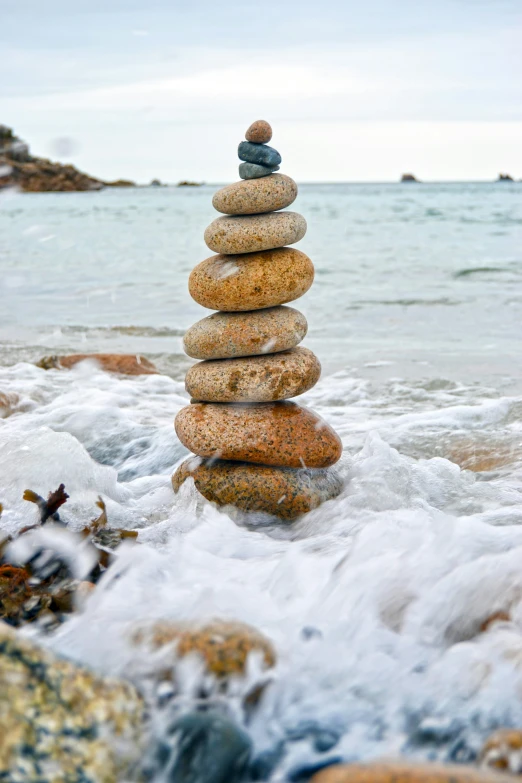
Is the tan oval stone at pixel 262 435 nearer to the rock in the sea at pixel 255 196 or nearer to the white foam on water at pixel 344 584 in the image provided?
the white foam on water at pixel 344 584

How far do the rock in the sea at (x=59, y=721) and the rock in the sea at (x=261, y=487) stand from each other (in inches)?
87.8

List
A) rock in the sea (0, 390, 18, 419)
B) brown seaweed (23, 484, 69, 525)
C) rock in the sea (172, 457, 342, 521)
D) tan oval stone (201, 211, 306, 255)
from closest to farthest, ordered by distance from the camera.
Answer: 1. brown seaweed (23, 484, 69, 525)
2. rock in the sea (172, 457, 342, 521)
3. tan oval stone (201, 211, 306, 255)
4. rock in the sea (0, 390, 18, 419)

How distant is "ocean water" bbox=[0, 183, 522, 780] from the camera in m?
2.46

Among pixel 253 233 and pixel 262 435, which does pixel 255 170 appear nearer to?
pixel 253 233

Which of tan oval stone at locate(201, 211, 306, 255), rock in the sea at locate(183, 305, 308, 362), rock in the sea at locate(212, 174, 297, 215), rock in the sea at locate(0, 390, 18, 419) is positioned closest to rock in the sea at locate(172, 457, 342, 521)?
rock in the sea at locate(183, 305, 308, 362)

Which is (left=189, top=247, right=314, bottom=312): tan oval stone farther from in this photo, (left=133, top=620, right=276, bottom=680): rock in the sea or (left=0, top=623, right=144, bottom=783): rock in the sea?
(left=0, top=623, right=144, bottom=783): rock in the sea

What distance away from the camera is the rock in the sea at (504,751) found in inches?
82.3

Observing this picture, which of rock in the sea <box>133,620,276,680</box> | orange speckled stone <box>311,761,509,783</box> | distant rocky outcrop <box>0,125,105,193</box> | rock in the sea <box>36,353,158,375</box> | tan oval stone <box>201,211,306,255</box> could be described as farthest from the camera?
distant rocky outcrop <box>0,125,105,193</box>

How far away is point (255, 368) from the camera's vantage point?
460 centimetres

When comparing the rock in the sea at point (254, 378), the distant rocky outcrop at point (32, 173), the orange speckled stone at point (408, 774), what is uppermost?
the distant rocky outcrop at point (32, 173)

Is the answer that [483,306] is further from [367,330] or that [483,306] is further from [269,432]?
[269,432]

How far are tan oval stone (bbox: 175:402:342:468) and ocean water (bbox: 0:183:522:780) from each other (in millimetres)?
281

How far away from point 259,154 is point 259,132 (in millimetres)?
132

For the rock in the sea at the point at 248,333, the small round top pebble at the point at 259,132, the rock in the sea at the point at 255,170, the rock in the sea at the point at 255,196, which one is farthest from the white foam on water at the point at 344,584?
the small round top pebble at the point at 259,132
